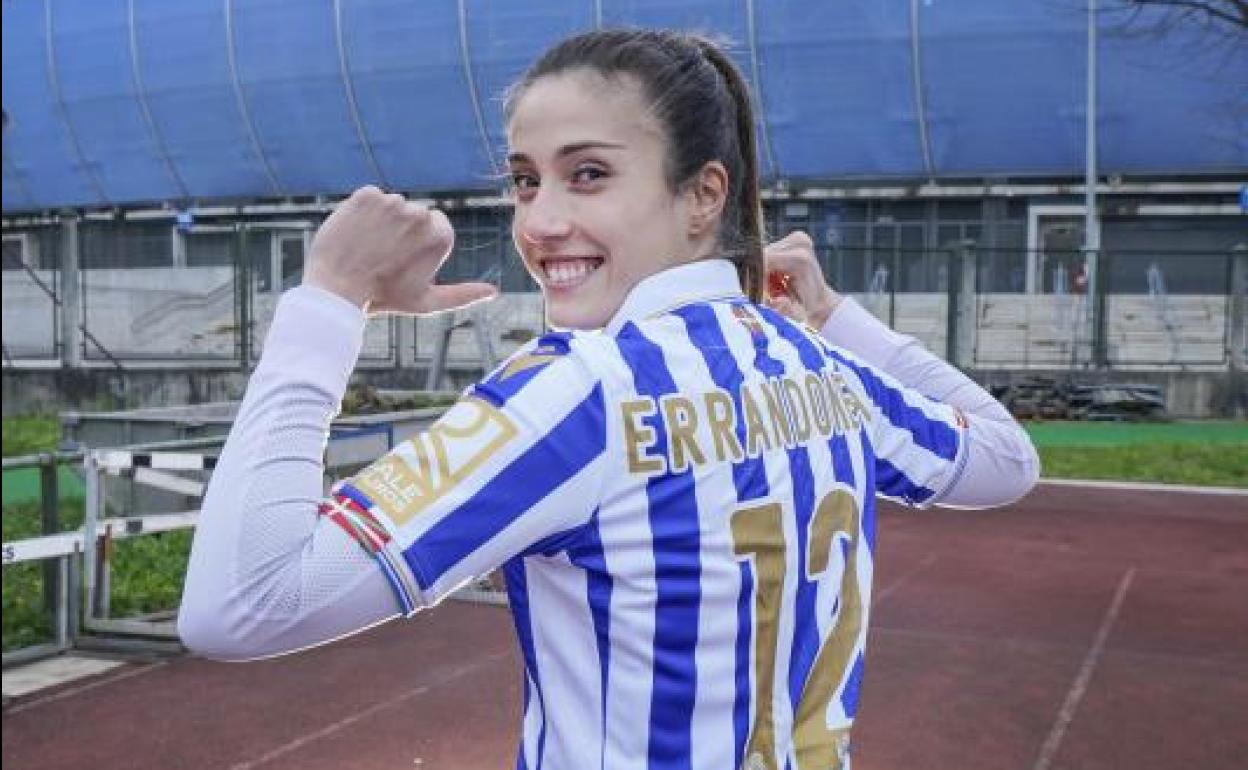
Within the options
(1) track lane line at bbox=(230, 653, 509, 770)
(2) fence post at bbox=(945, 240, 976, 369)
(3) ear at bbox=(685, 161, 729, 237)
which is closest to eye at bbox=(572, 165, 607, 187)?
(3) ear at bbox=(685, 161, 729, 237)

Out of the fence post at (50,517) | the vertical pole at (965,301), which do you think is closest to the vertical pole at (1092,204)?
the vertical pole at (965,301)

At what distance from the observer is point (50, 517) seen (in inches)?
255

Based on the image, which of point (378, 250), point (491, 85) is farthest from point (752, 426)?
point (491, 85)

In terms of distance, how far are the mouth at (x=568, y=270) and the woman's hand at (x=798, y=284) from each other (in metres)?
0.57

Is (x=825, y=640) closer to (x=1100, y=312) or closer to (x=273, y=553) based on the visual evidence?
(x=273, y=553)

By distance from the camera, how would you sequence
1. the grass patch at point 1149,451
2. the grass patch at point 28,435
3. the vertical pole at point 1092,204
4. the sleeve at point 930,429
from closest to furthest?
the sleeve at point 930,429 → the vertical pole at point 1092,204 → the grass patch at point 1149,451 → the grass patch at point 28,435

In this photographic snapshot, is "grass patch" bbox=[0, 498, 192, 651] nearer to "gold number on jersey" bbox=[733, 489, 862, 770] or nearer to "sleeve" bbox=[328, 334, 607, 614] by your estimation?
"gold number on jersey" bbox=[733, 489, 862, 770]

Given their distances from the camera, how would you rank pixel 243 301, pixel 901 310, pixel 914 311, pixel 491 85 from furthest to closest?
pixel 901 310, pixel 914 311, pixel 243 301, pixel 491 85

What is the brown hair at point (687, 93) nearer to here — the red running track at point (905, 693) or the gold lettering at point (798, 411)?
the gold lettering at point (798, 411)

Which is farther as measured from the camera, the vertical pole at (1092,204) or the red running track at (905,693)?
the vertical pole at (1092,204)

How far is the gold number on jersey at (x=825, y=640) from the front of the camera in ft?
4.43

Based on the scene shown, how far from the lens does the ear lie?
4.66 feet

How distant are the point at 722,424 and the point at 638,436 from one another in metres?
0.13

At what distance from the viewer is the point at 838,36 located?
13359mm
